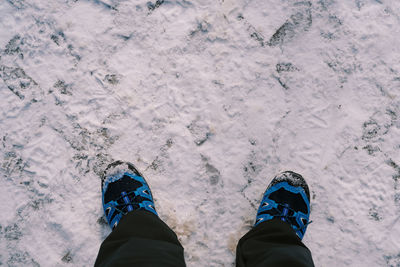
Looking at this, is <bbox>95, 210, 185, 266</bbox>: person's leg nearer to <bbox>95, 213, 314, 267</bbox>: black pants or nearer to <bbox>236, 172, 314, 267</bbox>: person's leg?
<bbox>95, 213, 314, 267</bbox>: black pants

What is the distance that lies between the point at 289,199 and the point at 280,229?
192mm

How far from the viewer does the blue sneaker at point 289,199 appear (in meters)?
1.26

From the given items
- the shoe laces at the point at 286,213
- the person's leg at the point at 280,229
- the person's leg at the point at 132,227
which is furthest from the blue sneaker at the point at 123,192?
the shoe laces at the point at 286,213

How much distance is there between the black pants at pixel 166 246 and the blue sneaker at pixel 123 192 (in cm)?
7

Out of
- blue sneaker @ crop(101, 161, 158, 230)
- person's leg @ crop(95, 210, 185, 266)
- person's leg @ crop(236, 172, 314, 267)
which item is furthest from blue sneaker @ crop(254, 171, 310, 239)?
blue sneaker @ crop(101, 161, 158, 230)

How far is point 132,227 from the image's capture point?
112cm

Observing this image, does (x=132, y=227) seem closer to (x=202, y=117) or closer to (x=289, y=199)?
(x=202, y=117)

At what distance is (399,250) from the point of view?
128cm

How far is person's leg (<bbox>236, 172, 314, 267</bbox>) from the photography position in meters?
A: 0.98

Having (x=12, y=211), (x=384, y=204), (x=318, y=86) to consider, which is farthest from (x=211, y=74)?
(x=12, y=211)

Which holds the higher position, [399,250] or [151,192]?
[151,192]

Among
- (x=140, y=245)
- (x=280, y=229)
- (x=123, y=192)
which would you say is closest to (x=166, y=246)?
(x=140, y=245)

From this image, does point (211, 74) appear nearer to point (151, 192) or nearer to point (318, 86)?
point (318, 86)

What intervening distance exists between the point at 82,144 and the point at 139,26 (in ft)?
2.09
